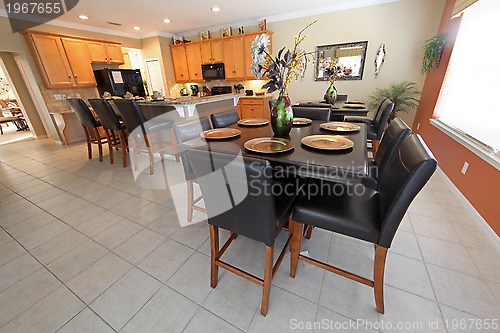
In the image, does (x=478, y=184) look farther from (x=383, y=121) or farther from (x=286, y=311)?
(x=286, y=311)

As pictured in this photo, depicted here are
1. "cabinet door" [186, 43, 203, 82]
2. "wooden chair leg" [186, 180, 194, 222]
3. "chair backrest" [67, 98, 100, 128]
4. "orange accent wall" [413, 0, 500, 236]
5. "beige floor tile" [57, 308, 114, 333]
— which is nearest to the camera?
"beige floor tile" [57, 308, 114, 333]

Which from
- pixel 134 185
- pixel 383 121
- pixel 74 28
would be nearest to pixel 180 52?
pixel 74 28

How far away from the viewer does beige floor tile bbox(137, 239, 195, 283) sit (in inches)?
57.7

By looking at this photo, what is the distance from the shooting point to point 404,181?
3.13ft

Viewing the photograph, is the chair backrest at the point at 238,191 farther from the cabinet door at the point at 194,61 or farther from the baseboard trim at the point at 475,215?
the cabinet door at the point at 194,61

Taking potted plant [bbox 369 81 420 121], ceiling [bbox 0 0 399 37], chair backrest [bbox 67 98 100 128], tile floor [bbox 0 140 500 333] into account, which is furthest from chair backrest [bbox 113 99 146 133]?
potted plant [bbox 369 81 420 121]

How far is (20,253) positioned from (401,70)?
6004mm

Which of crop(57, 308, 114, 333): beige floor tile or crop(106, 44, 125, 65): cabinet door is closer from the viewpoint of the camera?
crop(57, 308, 114, 333): beige floor tile

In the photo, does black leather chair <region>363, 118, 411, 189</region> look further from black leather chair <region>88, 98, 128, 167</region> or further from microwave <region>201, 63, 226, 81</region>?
microwave <region>201, 63, 226, 81</region>

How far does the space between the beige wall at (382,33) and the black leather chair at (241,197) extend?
426cm

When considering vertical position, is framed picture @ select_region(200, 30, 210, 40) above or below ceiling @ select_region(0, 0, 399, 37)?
below

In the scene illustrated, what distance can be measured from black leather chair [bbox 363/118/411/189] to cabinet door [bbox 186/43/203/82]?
542 centimetres

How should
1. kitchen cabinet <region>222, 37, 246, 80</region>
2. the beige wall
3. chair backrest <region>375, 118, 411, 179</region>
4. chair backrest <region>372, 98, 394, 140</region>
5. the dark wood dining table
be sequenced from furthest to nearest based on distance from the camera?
1. kitchen cabinet <region>222, 37, 246, 80</region>
2. the beige wall
3. chair backrest <region>372, 98, 394, 140</region>
4. chair backrest <region>375, 118, 411, 179</region>
5. the dark wood dining table

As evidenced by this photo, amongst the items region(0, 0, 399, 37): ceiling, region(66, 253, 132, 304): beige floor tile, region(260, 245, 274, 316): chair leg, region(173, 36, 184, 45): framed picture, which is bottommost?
region(66, 253, 132, 304): beige floor tile
